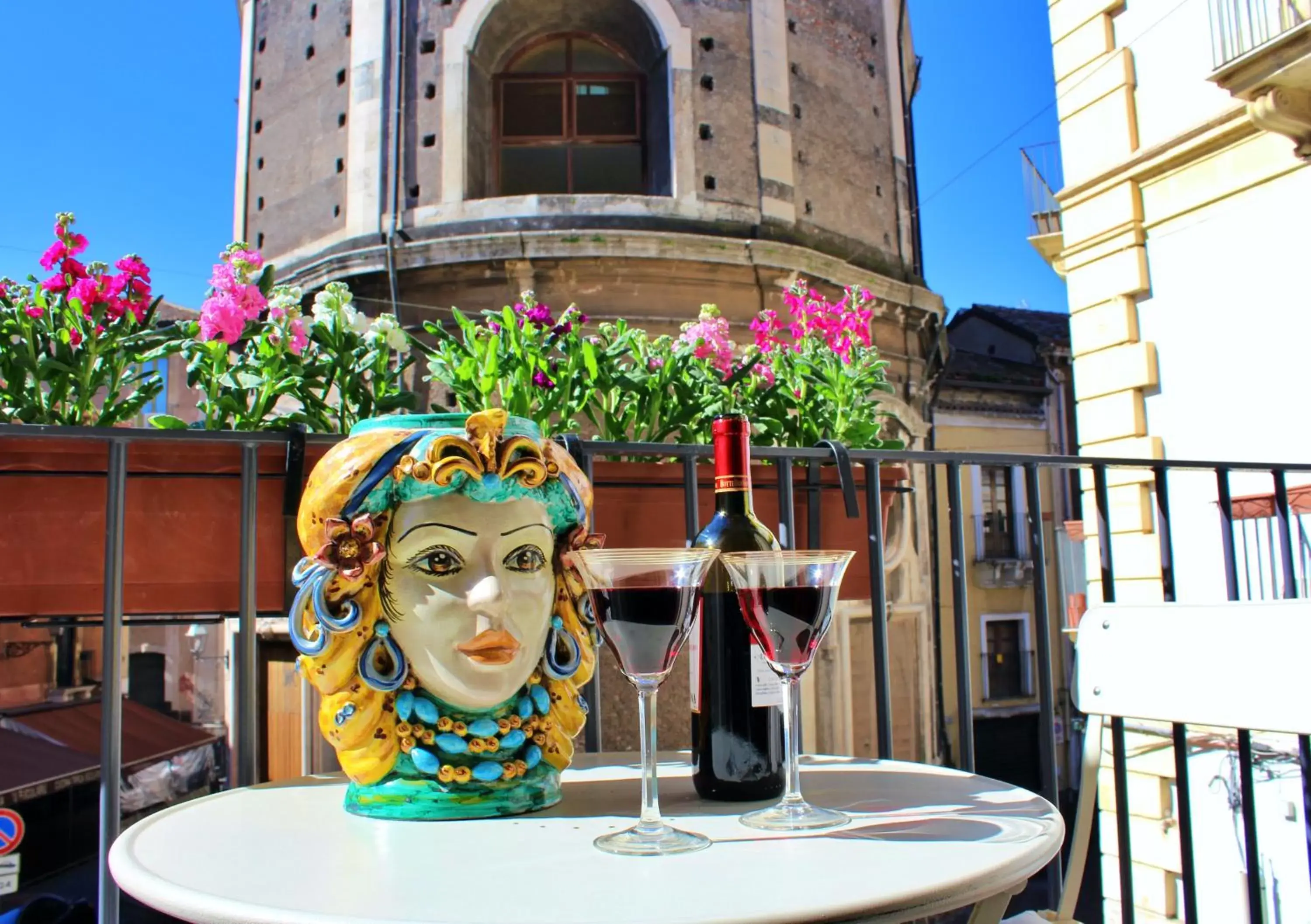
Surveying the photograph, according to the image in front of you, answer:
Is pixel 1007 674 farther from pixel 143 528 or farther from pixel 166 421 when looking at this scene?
pixel 143 528

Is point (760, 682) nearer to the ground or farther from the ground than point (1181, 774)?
farther from the ground

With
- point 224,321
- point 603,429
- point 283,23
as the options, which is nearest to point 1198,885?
point 603,429

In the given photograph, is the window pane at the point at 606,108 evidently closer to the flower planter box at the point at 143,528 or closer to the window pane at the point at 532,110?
the window pane at the point at 532,110

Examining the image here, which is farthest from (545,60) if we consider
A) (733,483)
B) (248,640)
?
(733,483)

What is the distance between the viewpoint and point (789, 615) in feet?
3.28

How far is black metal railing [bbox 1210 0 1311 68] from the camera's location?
213 inches

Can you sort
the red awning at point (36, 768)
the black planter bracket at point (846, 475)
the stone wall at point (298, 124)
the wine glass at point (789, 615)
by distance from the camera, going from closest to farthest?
1. the wine glass at point (789, 615)
2. the black planter bracket at point (846, 475)
3. the stone wall at point (298, 124)
4. the red awning at point (36, 768)

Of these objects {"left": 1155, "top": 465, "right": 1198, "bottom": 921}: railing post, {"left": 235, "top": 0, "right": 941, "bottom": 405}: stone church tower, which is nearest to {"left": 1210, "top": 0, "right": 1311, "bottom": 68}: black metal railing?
{"left": 235, "top": 0, "right": 941, "bottom": 405}: stone church tower

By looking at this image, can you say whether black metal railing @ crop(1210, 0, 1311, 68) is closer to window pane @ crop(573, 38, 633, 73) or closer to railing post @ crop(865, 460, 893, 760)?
railing post @ crop(865, 460, 893, 760)

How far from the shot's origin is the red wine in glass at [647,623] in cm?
95

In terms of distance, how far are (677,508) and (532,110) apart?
8.25 metres

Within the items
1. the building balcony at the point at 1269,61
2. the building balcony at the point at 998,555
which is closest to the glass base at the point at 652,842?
the building balcony at the point at 1269,61

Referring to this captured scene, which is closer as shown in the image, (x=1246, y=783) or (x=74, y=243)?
(x=1246, y=783)

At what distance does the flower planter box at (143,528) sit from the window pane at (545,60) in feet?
27.8
